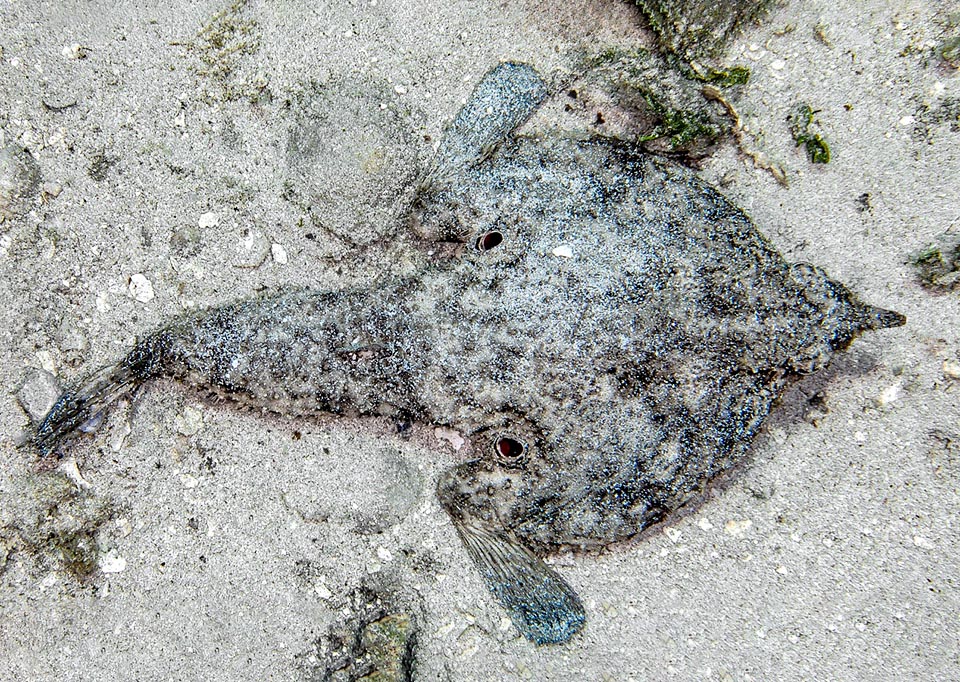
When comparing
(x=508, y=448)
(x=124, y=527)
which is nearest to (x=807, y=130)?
(x=508, y=448)

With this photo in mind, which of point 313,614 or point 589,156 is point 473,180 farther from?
point 313,614

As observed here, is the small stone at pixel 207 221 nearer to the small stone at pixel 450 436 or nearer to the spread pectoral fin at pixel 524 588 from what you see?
the small stone at pixel 450 436

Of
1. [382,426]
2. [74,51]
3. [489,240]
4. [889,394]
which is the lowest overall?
[382,426]

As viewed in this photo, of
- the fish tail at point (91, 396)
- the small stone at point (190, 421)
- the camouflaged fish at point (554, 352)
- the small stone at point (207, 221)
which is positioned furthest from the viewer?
the small stone at point (207, 221)

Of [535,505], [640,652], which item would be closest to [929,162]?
[535,505]

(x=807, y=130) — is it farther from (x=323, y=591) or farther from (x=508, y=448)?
(x=323, y=591)

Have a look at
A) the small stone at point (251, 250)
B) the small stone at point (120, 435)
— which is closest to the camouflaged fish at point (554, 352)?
the small stone at point (120, 435)

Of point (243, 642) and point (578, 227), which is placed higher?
point (578, 227)
